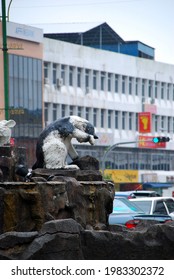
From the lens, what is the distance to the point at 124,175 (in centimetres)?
9169

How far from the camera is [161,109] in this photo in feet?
320

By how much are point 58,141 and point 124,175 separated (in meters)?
71.2

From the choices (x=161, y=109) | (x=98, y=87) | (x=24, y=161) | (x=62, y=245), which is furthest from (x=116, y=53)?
(x=62, y=245)

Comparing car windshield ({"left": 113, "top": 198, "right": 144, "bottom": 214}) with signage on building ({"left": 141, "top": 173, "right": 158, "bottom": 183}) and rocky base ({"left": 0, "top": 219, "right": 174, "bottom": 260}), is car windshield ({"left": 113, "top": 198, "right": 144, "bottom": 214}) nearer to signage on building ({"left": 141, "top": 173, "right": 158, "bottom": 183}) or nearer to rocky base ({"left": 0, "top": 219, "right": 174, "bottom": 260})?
rocky base ({"left": 0, "top": 219, "right": 174, "bottom": 260})

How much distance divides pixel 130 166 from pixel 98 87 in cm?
703

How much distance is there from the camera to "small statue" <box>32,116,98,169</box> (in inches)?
810

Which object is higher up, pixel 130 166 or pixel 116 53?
pixel 116 53

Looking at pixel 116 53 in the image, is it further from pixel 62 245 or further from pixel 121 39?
pixel 62 245

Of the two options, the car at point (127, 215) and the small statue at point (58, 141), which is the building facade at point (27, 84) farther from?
the small statue at point (58, 141)

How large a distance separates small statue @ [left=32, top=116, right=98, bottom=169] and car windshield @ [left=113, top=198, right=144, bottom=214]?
9116 mm

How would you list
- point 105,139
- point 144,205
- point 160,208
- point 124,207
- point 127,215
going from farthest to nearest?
1. point 105,139
2. point 144,205
3. point 160,208
4. point 124,207
5. point 127,215

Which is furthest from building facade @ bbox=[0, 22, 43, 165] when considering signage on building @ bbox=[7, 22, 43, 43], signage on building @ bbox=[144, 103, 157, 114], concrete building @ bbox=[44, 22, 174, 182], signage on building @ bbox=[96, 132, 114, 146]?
signage on building @ bbox=[144, 103, 157, 114]

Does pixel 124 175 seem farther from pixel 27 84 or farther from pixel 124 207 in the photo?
pixel 124 207

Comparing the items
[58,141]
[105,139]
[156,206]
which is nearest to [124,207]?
[156,206]
